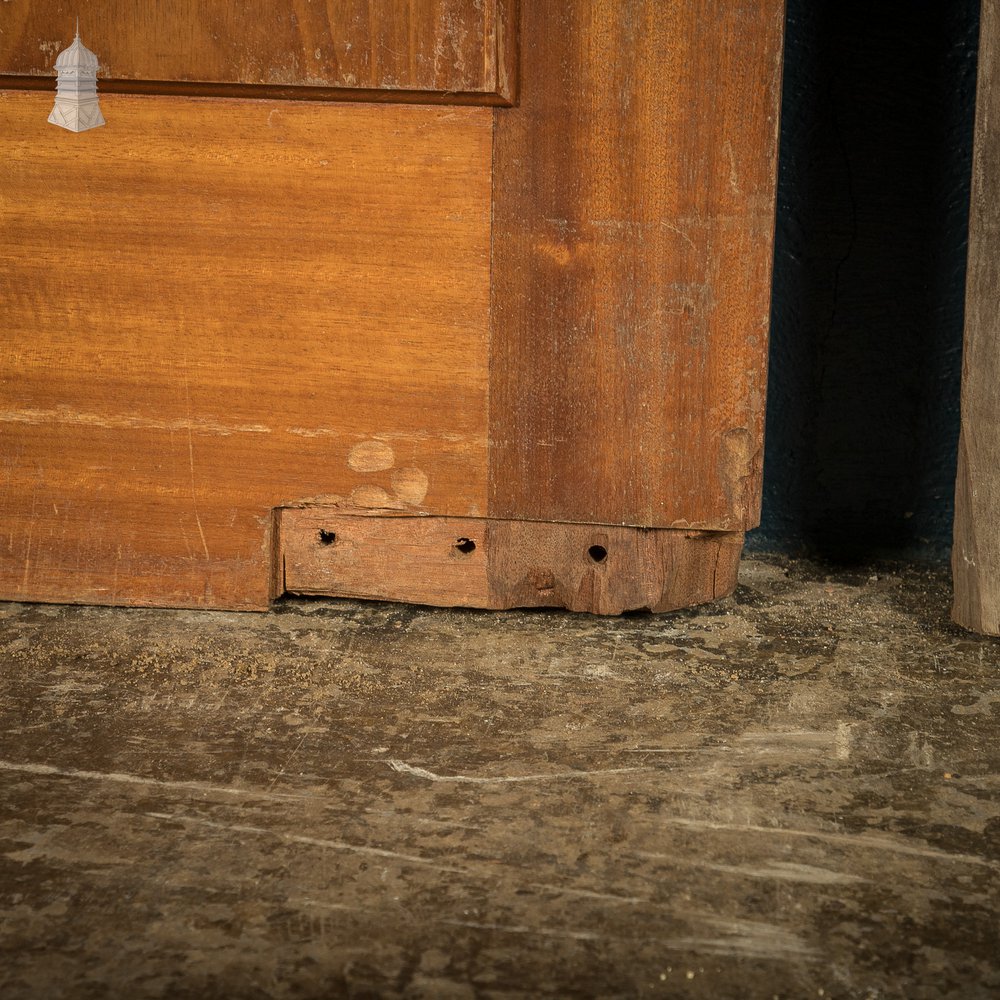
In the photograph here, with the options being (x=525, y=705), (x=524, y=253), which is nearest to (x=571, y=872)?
(x=525, y=705)

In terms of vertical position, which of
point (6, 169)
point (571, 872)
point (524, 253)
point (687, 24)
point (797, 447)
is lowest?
point (571, 872)

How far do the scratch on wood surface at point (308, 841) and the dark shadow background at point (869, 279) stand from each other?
1080 millimetres

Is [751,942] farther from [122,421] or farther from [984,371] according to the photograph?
[122,421]

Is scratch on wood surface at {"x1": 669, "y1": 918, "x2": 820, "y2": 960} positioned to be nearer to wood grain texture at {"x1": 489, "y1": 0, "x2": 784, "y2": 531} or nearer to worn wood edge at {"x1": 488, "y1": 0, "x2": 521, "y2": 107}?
wood grain texture at {"x1": 489, "y1": 0, "x2": 784, "y2": 531}

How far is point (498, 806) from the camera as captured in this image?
940 millimetres

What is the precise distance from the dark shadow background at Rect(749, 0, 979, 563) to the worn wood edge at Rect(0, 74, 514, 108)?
595 mm

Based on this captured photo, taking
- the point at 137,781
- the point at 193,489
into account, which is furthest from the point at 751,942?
the point at 193,489

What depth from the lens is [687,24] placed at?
50.9 inches

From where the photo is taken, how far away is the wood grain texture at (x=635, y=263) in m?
1.30

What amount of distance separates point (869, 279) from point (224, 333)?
39.4 inches

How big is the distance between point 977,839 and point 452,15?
3.53 ft

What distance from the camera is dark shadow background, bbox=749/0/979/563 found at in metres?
1.62

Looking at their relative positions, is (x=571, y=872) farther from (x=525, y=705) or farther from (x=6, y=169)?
(x=6, y=169)

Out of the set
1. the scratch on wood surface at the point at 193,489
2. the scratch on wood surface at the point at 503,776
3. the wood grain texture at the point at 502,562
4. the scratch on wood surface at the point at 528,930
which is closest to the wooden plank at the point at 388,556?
the wood grain texture at the point at 502,562
